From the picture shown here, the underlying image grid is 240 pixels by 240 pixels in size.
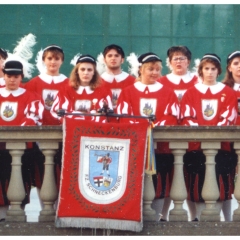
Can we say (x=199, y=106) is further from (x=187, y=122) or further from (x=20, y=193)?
(x=20, y=193)

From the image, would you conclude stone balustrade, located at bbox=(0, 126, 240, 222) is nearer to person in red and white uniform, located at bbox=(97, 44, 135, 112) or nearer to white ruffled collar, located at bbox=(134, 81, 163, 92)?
white ruffled collar, located at bbox=(134, 81, 163, 92)

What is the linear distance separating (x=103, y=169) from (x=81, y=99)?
1084mm

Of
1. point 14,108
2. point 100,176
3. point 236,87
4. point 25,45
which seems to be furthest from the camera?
point 25,45

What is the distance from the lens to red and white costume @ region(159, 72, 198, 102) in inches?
417

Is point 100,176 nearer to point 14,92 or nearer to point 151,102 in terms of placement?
point 151,102

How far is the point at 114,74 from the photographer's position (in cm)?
1066

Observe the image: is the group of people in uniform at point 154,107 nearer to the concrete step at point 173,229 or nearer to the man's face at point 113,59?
the concrete step at point 173,229

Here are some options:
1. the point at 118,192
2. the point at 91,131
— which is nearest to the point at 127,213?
the point at 118,192

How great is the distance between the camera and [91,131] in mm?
8875

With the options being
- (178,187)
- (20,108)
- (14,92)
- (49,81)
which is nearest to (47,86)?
(49,81)

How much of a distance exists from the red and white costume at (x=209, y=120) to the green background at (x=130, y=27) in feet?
14.2

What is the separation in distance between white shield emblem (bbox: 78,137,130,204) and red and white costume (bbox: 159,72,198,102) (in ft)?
6.04

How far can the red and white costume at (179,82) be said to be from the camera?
10580 millimetres
